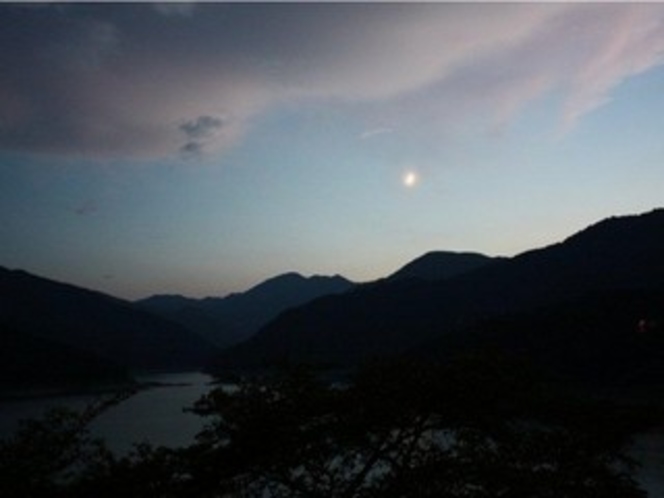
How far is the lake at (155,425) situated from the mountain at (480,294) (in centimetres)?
4536

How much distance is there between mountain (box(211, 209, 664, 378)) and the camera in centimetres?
15238

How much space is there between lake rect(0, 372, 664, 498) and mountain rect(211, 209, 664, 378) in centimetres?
4536

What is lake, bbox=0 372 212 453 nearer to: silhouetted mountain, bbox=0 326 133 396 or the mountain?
silhouetted mountain, bbox=0 326 133 396

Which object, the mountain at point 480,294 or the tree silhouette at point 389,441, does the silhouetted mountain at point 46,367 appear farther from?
the tree silhouette at point 389,441

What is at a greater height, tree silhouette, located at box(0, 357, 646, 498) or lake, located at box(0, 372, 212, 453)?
tree silhouette, located at box(0, 357, 646, 498)

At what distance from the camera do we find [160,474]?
1016 cm

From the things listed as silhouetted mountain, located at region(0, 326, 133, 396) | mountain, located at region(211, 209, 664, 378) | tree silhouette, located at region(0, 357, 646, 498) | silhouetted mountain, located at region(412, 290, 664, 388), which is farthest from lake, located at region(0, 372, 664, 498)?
mountain, located at region(211, 209, 664, 378)

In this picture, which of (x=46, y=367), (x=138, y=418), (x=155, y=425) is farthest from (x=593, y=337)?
(x=46, y=367)

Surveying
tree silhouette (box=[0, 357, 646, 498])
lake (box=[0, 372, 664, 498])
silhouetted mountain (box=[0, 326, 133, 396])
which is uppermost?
silhouetted mountain (box=[0, 326, 133, 396])

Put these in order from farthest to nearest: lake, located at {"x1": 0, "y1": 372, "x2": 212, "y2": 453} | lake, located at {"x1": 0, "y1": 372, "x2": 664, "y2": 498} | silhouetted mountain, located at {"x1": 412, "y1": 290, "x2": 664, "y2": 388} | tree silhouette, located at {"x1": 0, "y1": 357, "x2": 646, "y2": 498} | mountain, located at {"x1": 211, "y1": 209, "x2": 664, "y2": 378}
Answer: mountain, located at {"x1": 211, "y1": 209, "x2": 664, "y2": 378}, silhouetted mountain, located at {"x1": 412, "y1": 290, "x2": 664, "y2": 388}, lake, located at {"x1": 0, "y1": 372, "x2": 212, "y2": 453}, lake, located at {"x1": 0, "y1": 372, "x2": 664, "y2": 498}, tree silhouette, located at {"x1": 0, "y1": 357, "x2": 646, "y2": 498}

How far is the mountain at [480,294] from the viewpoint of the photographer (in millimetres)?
152375

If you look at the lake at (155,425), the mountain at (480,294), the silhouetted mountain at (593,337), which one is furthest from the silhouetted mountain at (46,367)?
the silhouetted mountain at (593,337)

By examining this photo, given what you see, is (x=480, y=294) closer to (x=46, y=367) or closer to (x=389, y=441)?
(x=46, y=367)

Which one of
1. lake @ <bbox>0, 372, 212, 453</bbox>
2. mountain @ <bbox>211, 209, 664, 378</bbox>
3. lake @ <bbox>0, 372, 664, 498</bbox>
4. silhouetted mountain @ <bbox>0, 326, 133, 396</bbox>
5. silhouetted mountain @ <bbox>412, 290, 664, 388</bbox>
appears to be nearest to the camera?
lake @ <bbox>0, 372, 664, 498</bbox>
